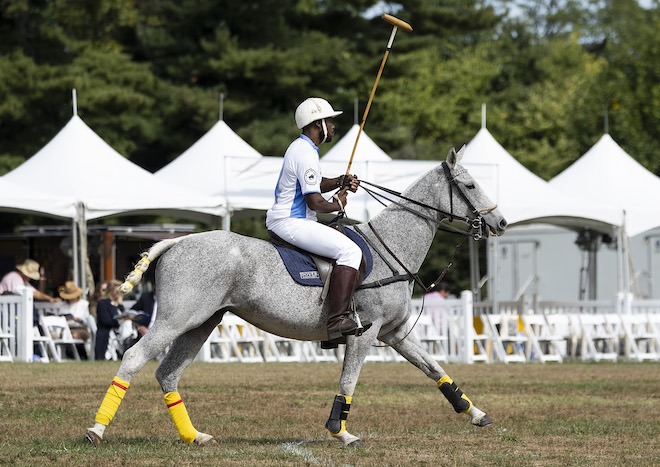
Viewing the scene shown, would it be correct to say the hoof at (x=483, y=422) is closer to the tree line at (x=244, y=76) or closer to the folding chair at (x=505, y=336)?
the folding chair at (x=505, y=336)

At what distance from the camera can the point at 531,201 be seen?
26.2 m

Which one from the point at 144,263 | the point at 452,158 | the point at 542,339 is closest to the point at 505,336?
the point at 542,339

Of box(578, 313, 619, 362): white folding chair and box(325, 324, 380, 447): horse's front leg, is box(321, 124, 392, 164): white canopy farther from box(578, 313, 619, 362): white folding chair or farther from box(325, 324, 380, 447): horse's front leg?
box(325, 324, 380, 447): horse's front leg

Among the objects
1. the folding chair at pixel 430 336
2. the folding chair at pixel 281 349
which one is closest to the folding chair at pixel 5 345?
the folding chair at pixel 281 349

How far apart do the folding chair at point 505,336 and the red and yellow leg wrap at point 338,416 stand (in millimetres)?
13747

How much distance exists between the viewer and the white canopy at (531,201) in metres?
25.6

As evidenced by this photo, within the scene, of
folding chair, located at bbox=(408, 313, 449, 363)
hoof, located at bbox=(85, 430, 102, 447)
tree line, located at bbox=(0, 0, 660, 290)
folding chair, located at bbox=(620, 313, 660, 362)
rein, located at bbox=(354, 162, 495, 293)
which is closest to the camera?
hoof, located at bbox=(85, 430, 102, 447)

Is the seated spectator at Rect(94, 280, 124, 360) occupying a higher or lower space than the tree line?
lower

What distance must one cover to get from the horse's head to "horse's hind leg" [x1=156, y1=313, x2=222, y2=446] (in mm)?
2122

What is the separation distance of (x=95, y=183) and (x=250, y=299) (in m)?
14.4

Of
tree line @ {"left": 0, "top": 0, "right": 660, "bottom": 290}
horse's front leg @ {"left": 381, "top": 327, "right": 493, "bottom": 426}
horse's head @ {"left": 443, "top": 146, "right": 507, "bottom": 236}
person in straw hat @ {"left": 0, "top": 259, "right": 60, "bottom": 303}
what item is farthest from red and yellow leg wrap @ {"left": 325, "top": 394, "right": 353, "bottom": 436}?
tree line @ {"left": 0, "top": 0, "right": 660, "bottom": 290}

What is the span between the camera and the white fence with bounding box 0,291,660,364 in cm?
2178

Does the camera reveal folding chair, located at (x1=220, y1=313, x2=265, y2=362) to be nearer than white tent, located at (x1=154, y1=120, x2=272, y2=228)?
Yes

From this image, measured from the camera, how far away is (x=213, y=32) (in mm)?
43469
